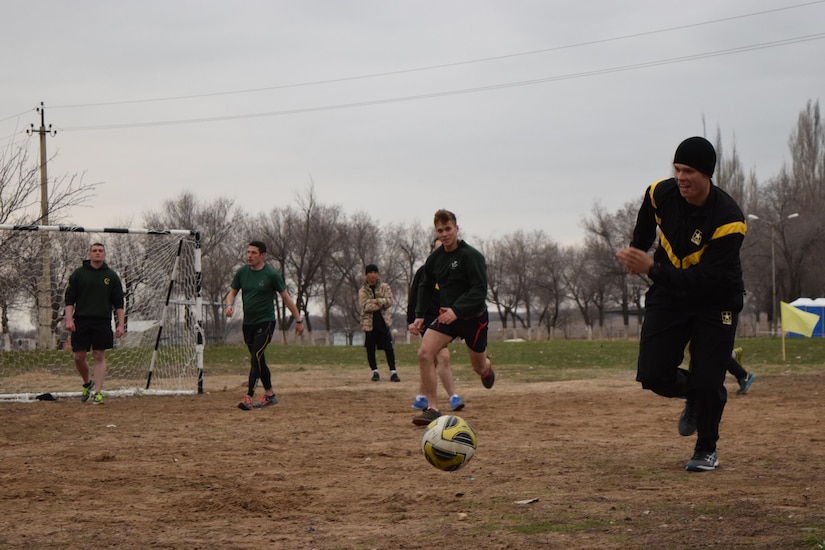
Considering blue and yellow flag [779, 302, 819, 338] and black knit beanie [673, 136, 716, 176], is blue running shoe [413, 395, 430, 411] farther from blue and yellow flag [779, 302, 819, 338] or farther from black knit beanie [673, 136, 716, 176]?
blue and yellow flag [779, 302, 819, 338]

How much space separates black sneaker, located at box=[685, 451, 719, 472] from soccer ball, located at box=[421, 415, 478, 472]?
58.7 inches

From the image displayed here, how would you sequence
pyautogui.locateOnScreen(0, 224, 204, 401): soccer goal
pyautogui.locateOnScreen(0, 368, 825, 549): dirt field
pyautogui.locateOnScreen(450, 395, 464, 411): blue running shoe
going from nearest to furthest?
pyautogui.locateOnScreen(0, 368, 825, 549): dirt field, pyautogui.locateOnScreen(450, 395, 464, 411): blue running shoe, pyautogui.locateOnScreen(0, 224, 204, 401): soccer goal

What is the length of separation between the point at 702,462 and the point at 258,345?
6.66 meters

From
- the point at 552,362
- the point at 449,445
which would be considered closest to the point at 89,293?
the point at 449,445

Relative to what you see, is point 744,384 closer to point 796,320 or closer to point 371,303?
point 796,320

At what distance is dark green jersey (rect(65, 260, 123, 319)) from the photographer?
12883 millimetres

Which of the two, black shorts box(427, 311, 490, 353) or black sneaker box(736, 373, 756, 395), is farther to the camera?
black sneaker box(736, 373, 756, 395)

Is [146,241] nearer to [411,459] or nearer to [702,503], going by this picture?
[411,459]

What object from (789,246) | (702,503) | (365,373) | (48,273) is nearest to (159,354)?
(48,273)

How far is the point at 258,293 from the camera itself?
12109 mm

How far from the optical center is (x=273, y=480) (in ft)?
21.9

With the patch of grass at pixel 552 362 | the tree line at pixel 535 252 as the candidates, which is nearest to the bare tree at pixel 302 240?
the tree line at pixel 535 252

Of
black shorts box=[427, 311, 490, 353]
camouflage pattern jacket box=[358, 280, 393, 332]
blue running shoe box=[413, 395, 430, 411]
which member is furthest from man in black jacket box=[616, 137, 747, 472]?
camouflage pattern jacket box=[358, 280, 393, 332]

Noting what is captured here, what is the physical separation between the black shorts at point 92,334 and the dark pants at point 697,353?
27.8 feet
